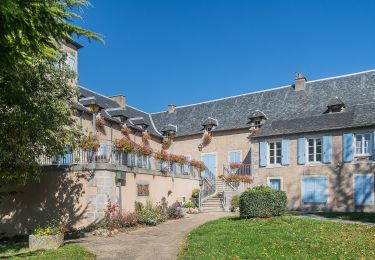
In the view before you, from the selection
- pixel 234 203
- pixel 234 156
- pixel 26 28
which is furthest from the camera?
pixel 234 156

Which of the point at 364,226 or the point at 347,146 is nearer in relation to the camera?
the point at 364,226

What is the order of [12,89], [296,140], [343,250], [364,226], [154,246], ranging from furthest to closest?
[296,140] < [364,226] < [154,246] < [12,89] < [343,250]

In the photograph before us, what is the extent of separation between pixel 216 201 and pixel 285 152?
5.11m

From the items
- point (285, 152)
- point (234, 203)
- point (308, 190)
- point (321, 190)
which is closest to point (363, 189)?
point (321, 190)

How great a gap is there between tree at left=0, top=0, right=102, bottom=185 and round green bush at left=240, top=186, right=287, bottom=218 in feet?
22.9

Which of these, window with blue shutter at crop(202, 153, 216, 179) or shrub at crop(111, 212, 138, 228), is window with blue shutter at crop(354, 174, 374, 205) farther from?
shrub at crop(111, 212, 138, 228)

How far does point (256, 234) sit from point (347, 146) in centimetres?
1272

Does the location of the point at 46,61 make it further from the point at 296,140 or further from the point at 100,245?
the point at 296,140

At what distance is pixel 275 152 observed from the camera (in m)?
25.3

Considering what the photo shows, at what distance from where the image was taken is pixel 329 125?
76.7 ft

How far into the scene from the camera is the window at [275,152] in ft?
82.8

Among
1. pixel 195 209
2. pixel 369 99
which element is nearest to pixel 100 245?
pixel 195 209

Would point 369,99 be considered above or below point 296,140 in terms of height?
above

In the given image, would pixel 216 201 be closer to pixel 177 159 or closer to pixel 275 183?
pixel 177 159
